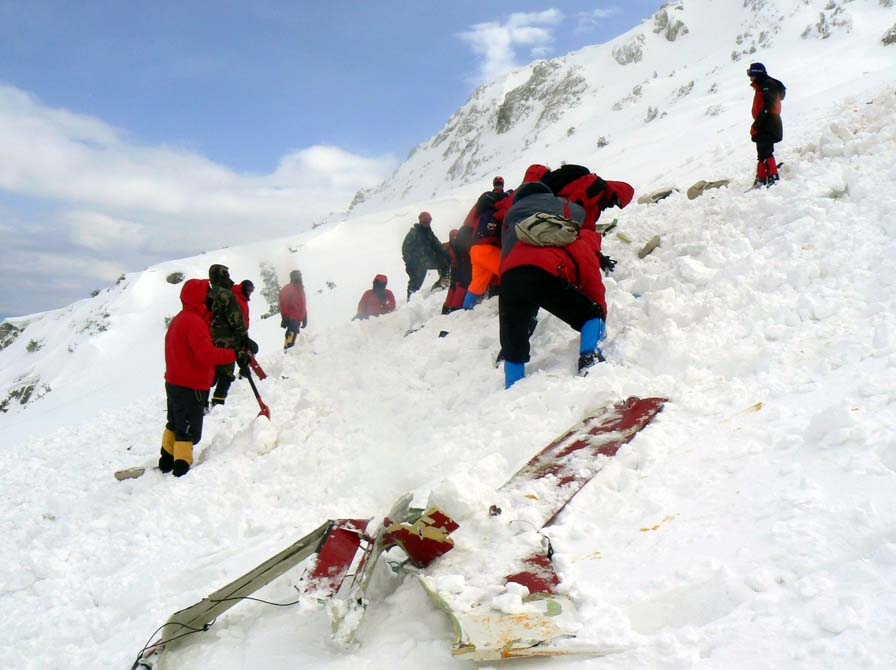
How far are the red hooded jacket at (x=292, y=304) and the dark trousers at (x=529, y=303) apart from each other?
623 centimetres

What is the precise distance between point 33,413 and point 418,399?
12322 mm

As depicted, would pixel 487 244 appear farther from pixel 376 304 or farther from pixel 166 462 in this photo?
pixel 376 304

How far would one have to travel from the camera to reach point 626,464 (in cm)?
303

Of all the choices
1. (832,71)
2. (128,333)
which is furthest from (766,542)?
(128,333)

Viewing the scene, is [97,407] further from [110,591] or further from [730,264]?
[730,264]

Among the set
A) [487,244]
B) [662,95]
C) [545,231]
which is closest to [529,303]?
[545,231]

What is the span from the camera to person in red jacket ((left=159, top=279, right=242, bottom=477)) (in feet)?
18.3

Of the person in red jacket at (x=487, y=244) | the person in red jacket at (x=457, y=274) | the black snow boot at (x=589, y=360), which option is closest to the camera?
the black snow boot at (x=589, y=360)

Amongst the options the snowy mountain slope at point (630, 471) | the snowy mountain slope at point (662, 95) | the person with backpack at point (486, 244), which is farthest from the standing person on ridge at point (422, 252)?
the snowy mountain slope at point (662, 95)

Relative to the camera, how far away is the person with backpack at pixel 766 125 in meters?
6.21

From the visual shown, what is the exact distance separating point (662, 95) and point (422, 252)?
24.4 m

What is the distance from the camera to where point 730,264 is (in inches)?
196

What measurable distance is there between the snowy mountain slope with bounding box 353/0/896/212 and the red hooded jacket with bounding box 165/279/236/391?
6642 millimetres

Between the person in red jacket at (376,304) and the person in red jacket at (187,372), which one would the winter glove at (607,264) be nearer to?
the person in red jacket at (187,372)
